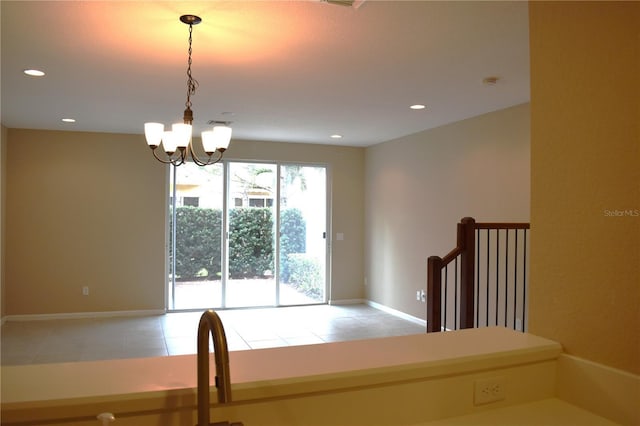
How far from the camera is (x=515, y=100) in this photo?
15.3 feet

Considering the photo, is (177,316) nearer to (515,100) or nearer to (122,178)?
(122,178)

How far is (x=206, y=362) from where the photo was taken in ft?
3.26

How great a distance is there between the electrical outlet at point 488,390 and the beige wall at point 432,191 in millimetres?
3665

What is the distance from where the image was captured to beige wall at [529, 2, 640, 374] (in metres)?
1.35

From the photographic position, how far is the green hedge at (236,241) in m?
7.17

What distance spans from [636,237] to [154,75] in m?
3.53

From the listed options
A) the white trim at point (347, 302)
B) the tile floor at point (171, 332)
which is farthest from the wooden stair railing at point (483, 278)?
the white trim at point (347, 302)

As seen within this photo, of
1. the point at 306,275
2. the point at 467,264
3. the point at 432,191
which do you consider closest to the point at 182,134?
the point at 467,264

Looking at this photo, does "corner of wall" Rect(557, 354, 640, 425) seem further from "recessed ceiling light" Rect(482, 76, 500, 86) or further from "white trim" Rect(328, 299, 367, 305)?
"white trim" Rect(328, 299, 367, 305)

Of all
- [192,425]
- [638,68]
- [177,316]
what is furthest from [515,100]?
[177,316]

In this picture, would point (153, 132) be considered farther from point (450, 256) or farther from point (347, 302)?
point (347, 302)

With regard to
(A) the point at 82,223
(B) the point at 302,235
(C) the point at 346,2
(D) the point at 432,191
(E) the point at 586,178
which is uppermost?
(C) the point at 346,2

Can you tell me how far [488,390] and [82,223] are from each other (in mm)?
6452

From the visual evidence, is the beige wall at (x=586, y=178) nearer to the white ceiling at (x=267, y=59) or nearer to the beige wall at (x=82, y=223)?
the white ceiling at (x=267, y=59)
